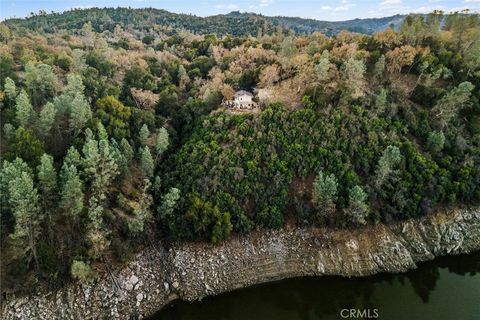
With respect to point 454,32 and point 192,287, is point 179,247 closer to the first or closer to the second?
point 192,287

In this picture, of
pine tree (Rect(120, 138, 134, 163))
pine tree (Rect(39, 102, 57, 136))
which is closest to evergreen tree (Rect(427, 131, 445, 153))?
pine tree (Rect(120, 138, 134, 163))

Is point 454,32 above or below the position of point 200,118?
above

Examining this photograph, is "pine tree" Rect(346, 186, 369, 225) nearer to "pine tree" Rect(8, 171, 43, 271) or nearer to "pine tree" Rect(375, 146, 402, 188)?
"pine tree" Rect(375, 146, 402, 188)

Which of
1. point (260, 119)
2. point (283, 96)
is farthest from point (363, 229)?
point (283, 96)

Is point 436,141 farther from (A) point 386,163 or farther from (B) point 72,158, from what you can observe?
(B) point 72,158

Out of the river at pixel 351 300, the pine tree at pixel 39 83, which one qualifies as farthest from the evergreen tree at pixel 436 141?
the pine tree at pixel 39 83
